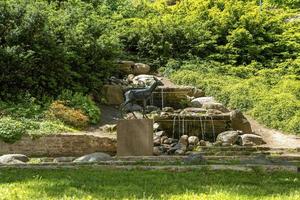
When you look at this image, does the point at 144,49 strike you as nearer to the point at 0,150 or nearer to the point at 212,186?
the point at 0,150

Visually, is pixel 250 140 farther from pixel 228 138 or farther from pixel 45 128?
pixel 45 128

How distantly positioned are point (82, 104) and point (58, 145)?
2.98 meters

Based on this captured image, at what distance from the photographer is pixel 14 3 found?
16.9m

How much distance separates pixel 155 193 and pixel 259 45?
2023cm

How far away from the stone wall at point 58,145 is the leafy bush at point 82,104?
6.76ft

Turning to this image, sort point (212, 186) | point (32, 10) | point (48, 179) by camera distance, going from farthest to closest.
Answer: point (32, 10), point (48, 179), point (212, 186)

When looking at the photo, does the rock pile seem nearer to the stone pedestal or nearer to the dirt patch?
the dirt patch

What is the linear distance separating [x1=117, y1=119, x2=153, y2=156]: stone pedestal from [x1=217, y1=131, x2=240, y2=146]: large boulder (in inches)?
136

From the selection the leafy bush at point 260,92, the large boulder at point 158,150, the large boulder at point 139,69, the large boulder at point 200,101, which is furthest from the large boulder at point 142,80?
the large boulder at point 158,150

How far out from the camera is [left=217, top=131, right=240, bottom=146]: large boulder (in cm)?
1481

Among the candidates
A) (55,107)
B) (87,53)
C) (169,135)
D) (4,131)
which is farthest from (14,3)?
(169,135)

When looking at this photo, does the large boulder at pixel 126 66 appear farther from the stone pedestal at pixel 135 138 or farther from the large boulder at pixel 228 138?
the stone pedestal at pixel 135 138

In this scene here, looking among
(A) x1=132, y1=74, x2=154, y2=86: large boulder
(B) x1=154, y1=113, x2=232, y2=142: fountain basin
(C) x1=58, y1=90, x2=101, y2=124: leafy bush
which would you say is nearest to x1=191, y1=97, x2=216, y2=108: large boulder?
(A) x1=132, y1=74, x2=154, y2=86: large boulder

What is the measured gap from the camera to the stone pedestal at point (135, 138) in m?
12.1
